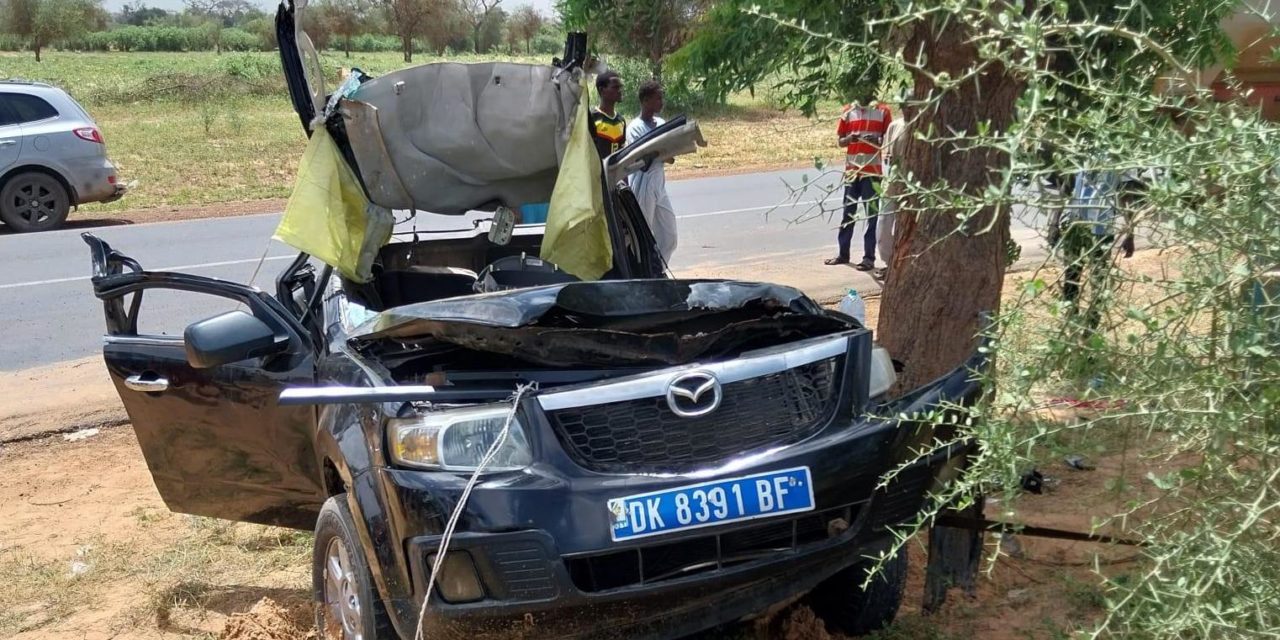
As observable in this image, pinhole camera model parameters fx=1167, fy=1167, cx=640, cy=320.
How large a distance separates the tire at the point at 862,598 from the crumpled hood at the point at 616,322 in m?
0.80

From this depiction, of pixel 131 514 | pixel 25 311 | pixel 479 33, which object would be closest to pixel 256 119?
pixel 25 311

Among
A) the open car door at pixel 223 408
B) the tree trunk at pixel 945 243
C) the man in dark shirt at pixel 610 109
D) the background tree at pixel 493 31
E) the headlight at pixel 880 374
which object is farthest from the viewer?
the background tree at pixel 493 31

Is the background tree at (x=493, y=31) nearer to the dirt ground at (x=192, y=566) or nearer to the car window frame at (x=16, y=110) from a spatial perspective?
the car window frame at (x=16, y=110)

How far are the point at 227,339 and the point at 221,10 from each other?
9321cm

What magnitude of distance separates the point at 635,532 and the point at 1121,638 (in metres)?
1.20

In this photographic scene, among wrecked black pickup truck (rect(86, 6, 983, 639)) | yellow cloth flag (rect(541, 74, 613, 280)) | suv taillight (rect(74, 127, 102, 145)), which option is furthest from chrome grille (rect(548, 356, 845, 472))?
suv taillight (rect(74, 127, 102, 145))

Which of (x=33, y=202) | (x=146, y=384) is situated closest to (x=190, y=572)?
(x=146, y=384)

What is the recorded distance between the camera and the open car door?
13.4ft

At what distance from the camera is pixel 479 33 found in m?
66.9

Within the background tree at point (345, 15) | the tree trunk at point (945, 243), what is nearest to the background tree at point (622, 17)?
the tree trunk at point (945, 243)

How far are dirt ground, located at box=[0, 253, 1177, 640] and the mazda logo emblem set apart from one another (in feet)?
3.16

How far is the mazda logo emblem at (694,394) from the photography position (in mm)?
3172

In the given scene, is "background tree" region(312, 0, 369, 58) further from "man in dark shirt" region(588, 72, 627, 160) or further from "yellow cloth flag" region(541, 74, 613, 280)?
"yellow cloth flag" region(541, 74, 613, 280)

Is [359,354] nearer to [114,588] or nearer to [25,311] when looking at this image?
[114,588]
